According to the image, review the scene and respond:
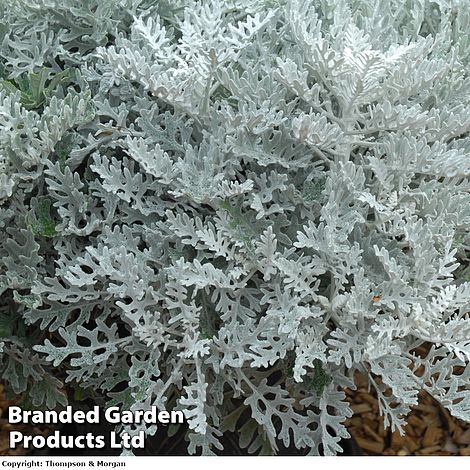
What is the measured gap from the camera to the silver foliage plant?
172 centimetres

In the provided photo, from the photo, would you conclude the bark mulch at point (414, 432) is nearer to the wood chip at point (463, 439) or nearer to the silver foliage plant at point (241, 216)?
the wood chip at point (463, 439)

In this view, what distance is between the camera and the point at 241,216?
71.7 inches

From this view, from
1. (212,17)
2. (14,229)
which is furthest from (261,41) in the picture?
(14,229)

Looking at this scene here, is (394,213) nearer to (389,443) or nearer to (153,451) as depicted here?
(153,451)

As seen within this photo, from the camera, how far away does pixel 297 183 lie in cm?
191

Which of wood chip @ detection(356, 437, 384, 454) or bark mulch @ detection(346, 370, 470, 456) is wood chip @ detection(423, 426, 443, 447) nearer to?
bark mulch @ detection(346, 370, 470, 456)

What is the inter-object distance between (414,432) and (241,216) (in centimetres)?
149

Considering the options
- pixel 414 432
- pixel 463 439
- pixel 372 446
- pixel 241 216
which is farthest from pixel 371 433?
pixel 241 216

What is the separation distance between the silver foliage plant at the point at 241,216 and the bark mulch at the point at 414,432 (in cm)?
89

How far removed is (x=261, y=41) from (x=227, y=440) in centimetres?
104

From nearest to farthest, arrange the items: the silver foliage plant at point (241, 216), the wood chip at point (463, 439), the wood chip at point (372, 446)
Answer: the silver foliage plant at point (241, 216)
the wood chip at point (372, 446)
the wood chip at point (463, 439)

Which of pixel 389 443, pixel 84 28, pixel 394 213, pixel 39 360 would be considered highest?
pixel 84 28

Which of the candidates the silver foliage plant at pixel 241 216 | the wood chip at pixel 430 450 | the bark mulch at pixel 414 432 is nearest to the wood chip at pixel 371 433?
the bark mulch at pixel 414 432

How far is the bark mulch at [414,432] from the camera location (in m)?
2.84
